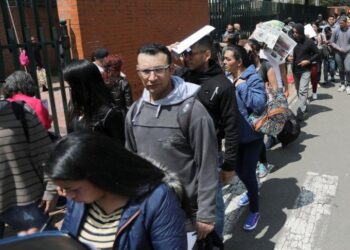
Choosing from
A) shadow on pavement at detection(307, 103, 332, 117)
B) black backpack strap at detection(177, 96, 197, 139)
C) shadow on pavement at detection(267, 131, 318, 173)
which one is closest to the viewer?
black backpack strap at detection(177, 96, 197, 139)

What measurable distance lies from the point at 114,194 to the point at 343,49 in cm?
961

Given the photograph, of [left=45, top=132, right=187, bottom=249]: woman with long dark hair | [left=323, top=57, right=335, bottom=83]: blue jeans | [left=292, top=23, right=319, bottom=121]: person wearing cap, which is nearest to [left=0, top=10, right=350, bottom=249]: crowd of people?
[left=45, top=132, right=187, bottom=249]: woman with long dark hair

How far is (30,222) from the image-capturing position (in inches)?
114

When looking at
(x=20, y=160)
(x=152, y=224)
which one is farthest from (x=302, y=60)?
(x=152, y=224)

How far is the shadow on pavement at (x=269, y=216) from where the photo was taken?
3.75 m

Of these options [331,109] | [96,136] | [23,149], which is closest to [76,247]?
[96,136]

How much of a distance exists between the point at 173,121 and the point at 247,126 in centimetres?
150

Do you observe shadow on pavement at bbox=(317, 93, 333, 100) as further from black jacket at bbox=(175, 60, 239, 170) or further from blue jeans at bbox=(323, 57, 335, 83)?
black jacket at bbox=(175, 60, 239, 170)

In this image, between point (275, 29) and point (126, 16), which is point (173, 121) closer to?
point (275, 29)

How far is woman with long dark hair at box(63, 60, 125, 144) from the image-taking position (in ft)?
9.58

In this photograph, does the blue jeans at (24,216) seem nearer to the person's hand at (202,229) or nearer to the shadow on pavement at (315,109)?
the person's hand at (202,229)

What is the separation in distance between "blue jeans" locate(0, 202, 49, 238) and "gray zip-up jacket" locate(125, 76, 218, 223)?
3.32 feet

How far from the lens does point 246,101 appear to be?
373cm

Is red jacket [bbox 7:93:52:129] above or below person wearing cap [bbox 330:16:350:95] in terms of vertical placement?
above
